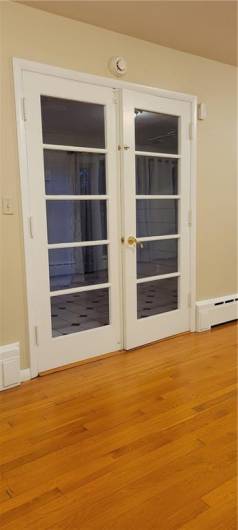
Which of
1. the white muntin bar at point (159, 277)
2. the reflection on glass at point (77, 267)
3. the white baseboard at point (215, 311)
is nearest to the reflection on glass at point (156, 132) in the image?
the reflection on glass at point (77, 267)

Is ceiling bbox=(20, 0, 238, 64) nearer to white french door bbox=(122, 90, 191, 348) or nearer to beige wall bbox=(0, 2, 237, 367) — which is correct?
beige wall bbox=(0, 2, 237, 367)

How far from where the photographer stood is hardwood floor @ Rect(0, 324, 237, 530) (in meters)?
1.53

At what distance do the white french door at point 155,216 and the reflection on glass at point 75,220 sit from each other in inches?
8.9

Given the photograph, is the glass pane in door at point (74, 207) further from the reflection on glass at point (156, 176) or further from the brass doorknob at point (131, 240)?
the reflection on glass at point (156, 176)

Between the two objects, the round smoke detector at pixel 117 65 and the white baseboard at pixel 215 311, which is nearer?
the round smoke detector at pixel 117 65

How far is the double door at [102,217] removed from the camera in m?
2.75

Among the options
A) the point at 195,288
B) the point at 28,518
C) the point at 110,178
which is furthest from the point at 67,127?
the point at 28,518

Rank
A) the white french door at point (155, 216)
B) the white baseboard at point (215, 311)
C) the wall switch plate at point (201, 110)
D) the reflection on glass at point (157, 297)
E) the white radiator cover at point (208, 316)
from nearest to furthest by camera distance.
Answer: the white radiator cover at point (208, 316), the white french door at point (155, 216), the reflection on glass at point (157, 297), the wall switch plate at point (201, 110), the white baseboard at point (215, 311)

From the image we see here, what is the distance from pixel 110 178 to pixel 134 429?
1.89m

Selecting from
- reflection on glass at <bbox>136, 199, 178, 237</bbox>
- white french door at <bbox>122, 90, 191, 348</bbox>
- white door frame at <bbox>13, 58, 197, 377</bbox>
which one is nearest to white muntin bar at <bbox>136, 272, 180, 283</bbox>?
white french door at <bbox>122, 90, 191, 348</bbox>

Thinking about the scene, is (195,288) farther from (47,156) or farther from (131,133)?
(47,156)

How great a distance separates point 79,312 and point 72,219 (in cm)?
84

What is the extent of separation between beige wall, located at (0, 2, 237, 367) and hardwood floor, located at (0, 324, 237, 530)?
59 centimetres

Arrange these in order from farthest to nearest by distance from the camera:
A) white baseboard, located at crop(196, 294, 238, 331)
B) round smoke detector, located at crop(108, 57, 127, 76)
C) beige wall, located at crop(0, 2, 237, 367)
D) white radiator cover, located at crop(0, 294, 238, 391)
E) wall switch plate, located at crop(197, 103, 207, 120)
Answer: white baseboard, located at crop(196, 294, 238, 331)
wall switch plate, located at crop(197, 103, 207, 120)
round smoke detector, located at crop(108, 57, 127, 76)
white radiator cover, located at crop(0, 294, 238, 391)
beige wall, located at crop(0, 2, 237, 367)
